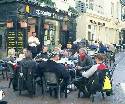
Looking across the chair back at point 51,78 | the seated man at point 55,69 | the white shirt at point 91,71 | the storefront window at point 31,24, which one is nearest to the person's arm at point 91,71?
the white shirt at point 91,71

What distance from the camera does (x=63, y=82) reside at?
11.5m

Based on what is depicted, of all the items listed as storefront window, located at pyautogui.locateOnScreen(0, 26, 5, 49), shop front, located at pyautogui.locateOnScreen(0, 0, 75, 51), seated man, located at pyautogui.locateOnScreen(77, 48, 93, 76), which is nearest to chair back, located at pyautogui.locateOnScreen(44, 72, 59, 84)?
seated man, located at pyautogui.locateOnScreen(77, 48, 93, 76)

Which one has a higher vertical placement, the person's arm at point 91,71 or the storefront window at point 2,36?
the storefront window at point 2,36

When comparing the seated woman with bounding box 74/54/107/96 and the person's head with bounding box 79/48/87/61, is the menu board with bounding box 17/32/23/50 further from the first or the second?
the seated woman with bounding box 74/54/107/96

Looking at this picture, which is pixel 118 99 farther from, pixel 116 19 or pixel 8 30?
pixel 116 19

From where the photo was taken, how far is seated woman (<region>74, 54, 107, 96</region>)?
1107 cm

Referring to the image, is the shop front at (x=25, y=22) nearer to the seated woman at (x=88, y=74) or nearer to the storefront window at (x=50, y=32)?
the storefront window at (x=50, y=32)

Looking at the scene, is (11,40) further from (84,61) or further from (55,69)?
(55,69)

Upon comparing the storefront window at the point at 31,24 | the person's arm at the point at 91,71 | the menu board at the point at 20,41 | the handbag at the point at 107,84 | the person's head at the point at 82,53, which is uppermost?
the storefront window at the point at 31,24

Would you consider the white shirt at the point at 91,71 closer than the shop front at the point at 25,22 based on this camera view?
Yes

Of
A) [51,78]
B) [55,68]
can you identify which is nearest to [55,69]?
[55,68]

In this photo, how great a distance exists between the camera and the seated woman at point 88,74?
11070mm

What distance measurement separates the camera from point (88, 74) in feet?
36.8

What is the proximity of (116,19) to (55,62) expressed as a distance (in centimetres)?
3774
